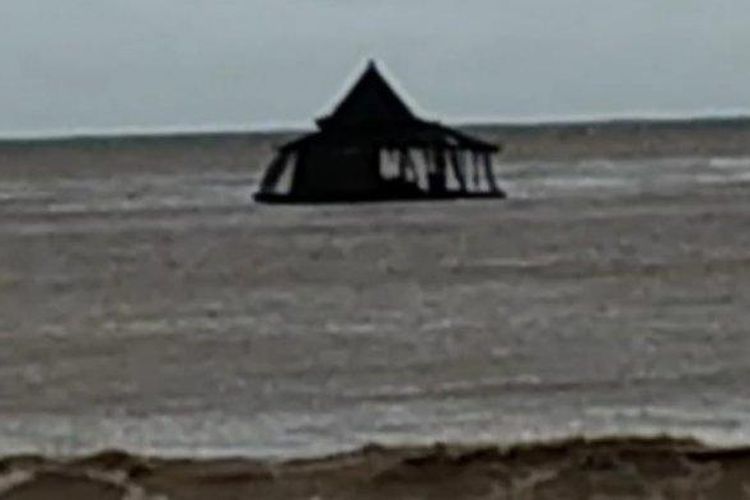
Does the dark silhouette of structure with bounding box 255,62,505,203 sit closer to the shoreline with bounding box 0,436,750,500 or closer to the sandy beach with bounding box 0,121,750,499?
the sandy beach with bounding box 0,121,750,499

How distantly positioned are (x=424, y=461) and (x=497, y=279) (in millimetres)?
18902

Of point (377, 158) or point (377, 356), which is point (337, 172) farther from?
point (377, 356)

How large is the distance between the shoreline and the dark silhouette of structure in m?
27.9

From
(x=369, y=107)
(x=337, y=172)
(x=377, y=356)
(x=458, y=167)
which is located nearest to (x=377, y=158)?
(x=337, y=172)

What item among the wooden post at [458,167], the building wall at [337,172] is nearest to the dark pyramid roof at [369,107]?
the building wall at [337,172]

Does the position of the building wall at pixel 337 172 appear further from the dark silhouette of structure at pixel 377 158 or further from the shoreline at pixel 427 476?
the shoreline at pixel 427 476

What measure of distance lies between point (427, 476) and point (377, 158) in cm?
3059

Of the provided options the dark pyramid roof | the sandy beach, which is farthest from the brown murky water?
the dark pyramid roof

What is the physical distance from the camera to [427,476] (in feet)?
20.5

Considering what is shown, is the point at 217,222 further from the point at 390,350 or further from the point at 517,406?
the point at 517,406

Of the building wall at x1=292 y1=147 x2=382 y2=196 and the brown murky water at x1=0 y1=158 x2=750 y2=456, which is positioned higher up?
the brown murky water at x1=0 y1=158 x2=750 y2=456

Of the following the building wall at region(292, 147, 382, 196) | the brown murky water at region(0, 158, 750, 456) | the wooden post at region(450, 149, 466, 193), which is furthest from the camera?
the wooden post at region(450, 149, 466, 193)

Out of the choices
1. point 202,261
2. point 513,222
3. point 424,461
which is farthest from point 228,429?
point 513,222

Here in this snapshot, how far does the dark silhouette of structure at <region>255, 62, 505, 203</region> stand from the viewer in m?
34.7
